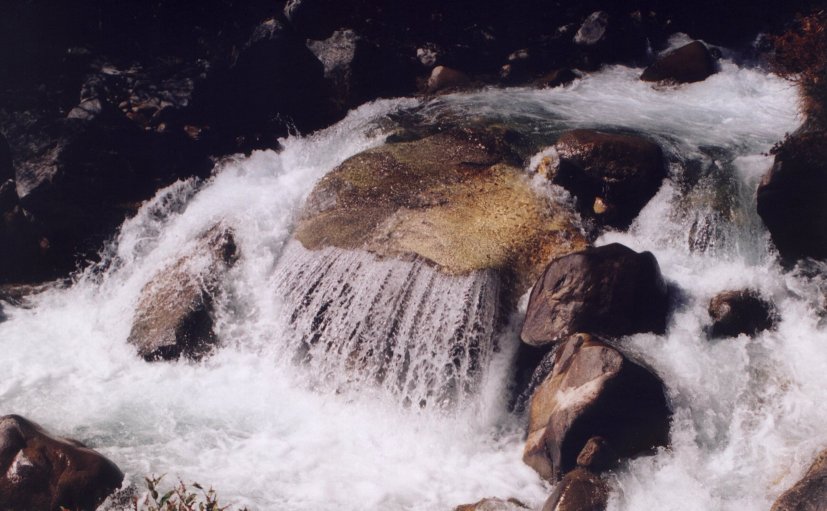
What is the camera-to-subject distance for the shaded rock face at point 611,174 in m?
8.37

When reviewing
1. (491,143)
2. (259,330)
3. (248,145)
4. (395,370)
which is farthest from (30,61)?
(395,370)

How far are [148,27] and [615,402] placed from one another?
533 inches

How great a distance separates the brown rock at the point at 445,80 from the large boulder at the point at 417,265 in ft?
13.3

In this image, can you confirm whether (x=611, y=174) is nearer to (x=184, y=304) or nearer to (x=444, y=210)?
(x=444, y=210)

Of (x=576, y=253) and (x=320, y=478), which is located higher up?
(x=576, y=253)

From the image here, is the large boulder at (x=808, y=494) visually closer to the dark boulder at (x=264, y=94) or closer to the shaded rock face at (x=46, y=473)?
the shaded rock face at (x=46, y=473)

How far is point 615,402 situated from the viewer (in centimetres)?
584

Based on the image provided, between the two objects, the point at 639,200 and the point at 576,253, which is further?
the point at 639,200

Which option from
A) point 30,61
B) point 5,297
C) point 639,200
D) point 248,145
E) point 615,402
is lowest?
point 615,402

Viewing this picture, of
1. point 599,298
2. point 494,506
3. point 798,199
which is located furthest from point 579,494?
point 798,199

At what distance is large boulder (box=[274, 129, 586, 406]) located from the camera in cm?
706

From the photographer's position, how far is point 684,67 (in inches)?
480

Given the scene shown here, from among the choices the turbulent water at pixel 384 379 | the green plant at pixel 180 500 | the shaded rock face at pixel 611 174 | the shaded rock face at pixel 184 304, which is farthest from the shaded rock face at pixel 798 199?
the shaded rock face at pixel 184 304

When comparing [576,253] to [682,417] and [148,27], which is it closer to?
[682,417]
